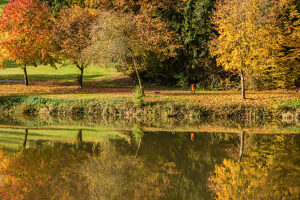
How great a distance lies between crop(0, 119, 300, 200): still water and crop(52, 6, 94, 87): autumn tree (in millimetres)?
13627

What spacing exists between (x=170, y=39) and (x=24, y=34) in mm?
14777

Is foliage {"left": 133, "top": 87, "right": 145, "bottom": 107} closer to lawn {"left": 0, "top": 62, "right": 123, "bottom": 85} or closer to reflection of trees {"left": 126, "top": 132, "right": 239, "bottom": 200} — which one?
reflection of trees {"left": 126, "top": 132, "right": 239, "bottom": 200}

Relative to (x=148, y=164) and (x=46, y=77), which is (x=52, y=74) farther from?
(x=148, y=164)

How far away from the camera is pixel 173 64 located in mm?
43938

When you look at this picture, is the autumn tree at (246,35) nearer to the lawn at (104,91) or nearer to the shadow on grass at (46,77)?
the lawn at (104,91)

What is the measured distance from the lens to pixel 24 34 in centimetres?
3659

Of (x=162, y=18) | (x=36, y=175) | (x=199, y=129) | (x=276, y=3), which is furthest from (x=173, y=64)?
(x=36, y=175)

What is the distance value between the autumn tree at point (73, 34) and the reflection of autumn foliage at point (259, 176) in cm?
2243

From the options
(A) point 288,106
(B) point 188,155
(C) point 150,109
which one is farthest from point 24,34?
(A) point 288,106

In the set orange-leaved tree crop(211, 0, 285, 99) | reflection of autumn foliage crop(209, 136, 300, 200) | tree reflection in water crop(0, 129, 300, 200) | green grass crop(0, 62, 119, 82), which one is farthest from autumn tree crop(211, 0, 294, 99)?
green grass crop(0, 62, 119, 82)

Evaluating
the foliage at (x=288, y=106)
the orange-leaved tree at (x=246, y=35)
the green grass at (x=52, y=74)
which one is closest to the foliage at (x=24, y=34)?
the green grass at (x=52, y=74)

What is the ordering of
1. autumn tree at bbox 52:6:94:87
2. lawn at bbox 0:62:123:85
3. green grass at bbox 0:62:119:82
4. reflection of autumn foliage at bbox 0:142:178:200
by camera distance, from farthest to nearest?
green grass at bbox 0:62:119:82 → lawn at bbox 0:62:123:85 → autumn tree at bbox 52:6:94:87 → reflection of autumn foliage at bbox 0:142:178:200

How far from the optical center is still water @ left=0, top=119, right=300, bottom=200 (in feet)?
43.0

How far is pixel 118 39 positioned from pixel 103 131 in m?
9.40
